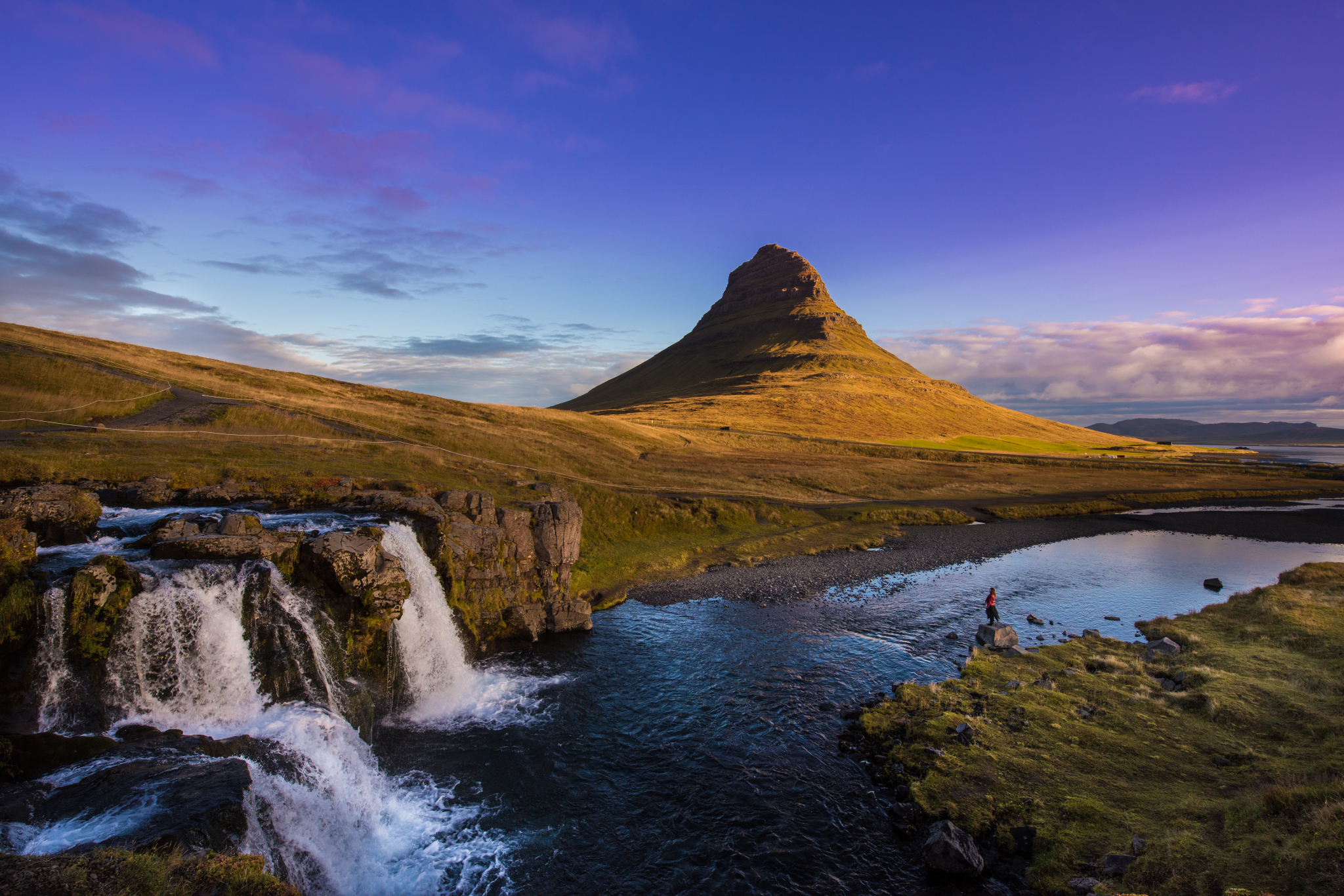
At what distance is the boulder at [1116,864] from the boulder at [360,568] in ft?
85.1

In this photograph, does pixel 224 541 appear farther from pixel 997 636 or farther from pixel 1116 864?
pixel 997 636

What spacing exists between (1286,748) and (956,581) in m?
28.7

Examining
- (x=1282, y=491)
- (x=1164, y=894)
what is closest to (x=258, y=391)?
(x=1164, y=894)

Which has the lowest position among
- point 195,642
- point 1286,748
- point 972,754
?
point 972,754

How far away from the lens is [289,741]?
17750 mm

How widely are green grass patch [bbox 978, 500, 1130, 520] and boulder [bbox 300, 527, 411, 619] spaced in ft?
255

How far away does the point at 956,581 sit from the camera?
47.3 m

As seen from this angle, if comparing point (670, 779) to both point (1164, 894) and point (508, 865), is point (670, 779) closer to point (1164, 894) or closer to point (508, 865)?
point (508, 865)

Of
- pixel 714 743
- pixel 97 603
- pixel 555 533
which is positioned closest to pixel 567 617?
pixel 555 533

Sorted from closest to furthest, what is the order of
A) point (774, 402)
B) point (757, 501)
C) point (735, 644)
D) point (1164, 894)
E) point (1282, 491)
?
point (1164, 894), point (735, 644), point (757, 501), point (1282, 491), point (774, 402)

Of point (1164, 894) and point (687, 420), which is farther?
point (687, 420)

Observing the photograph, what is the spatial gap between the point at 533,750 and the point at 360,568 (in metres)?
10.5

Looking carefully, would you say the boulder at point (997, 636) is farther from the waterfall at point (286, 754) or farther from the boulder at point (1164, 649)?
the waterfall at point (286, 754)

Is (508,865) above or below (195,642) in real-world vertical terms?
below
